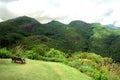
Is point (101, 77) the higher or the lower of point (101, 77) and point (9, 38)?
the lower

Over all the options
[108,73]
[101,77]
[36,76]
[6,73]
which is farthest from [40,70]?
[108,73]

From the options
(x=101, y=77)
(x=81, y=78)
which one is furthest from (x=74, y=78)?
(x=101, y=77)

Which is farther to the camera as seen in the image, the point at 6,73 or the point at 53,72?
the point at 53,72

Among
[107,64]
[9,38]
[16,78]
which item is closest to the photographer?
[16,78]

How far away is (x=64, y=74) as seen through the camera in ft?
46.8

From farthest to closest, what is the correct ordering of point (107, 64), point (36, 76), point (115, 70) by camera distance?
point (107, 64) < point (115, 70) < point (36, 76)

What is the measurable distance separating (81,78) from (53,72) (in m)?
1.57


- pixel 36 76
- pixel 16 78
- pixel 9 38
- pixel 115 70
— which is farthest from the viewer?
pixel 9 38

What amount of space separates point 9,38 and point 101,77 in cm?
18430

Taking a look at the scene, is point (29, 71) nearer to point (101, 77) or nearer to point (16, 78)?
point (16, 78)

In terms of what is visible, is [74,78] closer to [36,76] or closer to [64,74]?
[64,74]

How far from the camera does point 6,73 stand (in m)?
12.0

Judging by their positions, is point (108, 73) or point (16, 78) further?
point (108, 73)

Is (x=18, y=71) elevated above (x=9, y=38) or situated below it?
below
